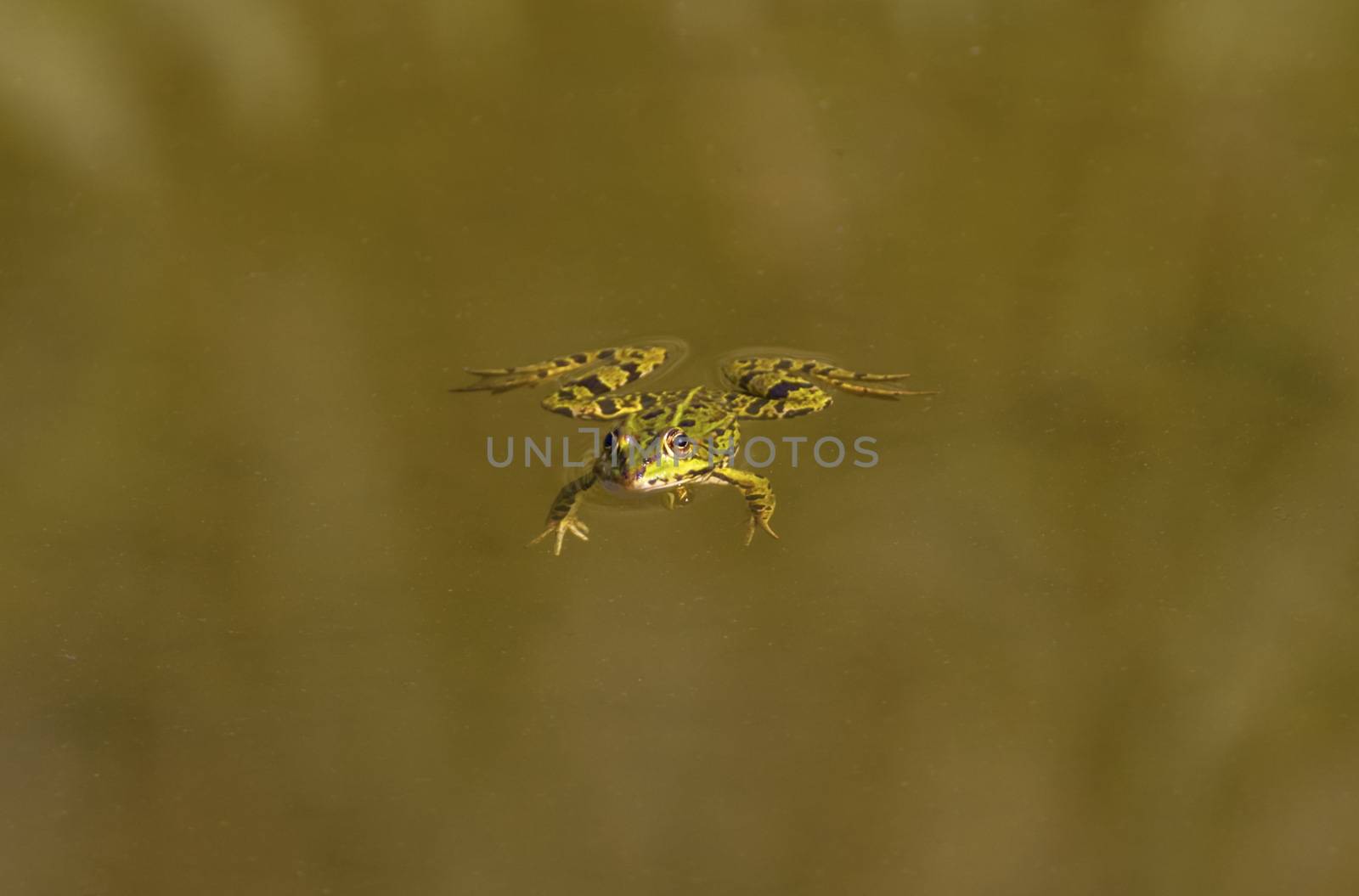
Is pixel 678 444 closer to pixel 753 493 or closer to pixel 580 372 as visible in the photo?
pixel 753 493

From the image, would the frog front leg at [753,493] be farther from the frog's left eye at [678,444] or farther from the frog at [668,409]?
the frog's left eye at [678,444]

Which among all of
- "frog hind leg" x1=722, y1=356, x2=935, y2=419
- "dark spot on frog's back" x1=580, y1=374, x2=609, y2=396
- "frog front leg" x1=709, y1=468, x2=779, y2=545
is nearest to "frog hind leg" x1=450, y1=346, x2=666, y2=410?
"dark spot on frog's back" x1=580, y1=374, x2=609, y2=396

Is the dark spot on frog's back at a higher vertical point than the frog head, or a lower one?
higher

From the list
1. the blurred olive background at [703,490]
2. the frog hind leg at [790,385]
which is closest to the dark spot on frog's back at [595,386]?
the blurred olive background at [703,490]

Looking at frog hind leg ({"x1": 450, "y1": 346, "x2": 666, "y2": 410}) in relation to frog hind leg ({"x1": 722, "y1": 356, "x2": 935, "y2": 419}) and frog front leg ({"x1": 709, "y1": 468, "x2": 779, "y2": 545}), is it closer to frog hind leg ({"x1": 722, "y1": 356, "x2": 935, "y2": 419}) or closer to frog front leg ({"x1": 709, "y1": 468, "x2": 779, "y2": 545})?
frog hind leg ({"x1": 722, "y1": 356, "x2": 935, "y2": 419})

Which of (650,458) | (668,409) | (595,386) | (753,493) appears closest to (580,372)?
(595,386)
